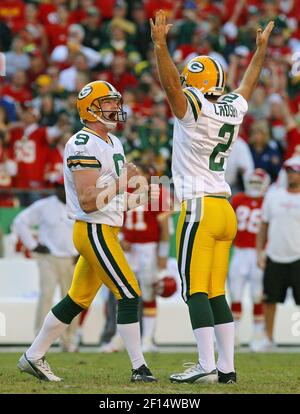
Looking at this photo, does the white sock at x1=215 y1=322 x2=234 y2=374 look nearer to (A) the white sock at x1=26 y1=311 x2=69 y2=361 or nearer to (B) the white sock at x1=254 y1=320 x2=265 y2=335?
(A) the white sock at x1=26 y1=311 x2=69 y2=361

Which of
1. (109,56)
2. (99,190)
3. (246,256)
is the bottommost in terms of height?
(246,256)

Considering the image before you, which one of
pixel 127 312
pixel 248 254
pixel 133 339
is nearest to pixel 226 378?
pixel 133 339

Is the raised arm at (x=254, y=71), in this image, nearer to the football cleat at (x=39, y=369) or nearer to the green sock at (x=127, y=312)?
the green sock at (x=127, y=312)

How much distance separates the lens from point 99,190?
6699mm

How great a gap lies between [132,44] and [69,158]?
33.9ft

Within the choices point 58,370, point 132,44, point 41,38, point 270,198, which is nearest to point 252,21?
point 132,44

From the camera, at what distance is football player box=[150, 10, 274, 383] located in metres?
6.70

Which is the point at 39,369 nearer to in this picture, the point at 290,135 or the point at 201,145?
the point at 201,145

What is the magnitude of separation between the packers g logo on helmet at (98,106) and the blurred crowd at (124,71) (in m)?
5.04

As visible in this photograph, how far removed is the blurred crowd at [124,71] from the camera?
1394 cm

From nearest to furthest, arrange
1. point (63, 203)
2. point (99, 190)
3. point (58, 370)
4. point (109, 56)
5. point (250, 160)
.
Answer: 1. point (99, 190)
2. point (58, 370)
3. point (63, 203)
4. point (250, 160)
5. point (109, 56)

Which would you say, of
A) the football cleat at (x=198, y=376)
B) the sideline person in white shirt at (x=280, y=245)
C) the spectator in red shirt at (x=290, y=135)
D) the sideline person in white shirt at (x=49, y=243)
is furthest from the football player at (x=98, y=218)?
the spectator in red shirt at (x=290, y=135)

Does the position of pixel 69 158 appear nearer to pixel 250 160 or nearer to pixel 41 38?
pixel 250 160

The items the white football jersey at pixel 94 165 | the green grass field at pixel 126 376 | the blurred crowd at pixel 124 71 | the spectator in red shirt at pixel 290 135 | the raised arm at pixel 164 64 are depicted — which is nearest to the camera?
the green grass field at pixel 126 376
